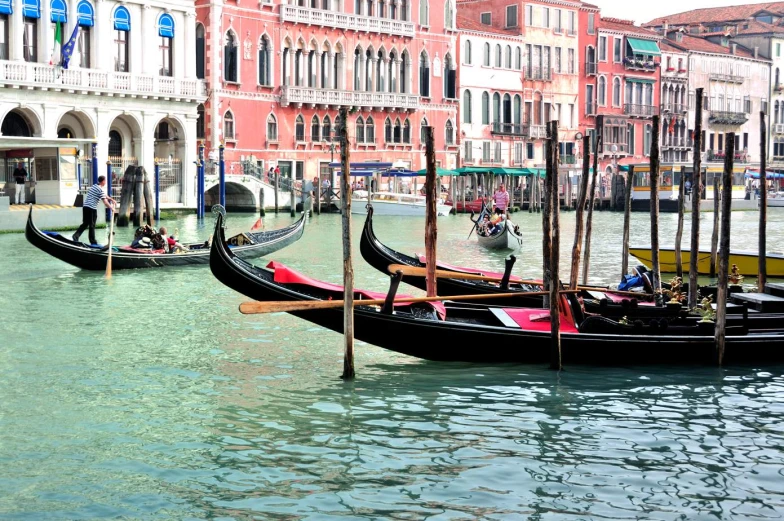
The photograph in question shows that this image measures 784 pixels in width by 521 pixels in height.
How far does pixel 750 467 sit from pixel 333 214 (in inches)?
937

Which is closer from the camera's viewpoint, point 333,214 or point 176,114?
point 176,114

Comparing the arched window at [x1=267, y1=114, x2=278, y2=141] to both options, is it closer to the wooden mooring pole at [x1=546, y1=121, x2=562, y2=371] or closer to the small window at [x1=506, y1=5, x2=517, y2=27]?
the small window at [x1=506, y1=5, x2=517, y2=27]

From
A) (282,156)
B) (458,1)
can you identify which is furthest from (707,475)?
(458,1)

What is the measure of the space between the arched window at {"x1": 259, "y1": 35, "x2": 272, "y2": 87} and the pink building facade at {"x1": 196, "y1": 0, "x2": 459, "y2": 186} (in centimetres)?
2

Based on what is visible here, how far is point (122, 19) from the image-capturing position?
25719 millimetres

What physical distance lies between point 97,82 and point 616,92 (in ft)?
69.5

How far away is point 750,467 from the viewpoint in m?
5.46

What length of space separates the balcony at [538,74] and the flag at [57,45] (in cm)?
1704

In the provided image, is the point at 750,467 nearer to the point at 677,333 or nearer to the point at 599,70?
the point at 677,333

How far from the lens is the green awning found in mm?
41219

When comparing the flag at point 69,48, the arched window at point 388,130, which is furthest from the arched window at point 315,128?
the flag at point 69,48

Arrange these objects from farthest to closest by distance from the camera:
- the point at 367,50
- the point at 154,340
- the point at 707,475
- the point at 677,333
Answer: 1. the point at 367,50
2. the point at 154,340
3. the point at 677,333
4. the point at 707,475

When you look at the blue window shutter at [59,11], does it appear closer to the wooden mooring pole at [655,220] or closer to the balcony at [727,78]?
the wooden mooring pole at [655,220]

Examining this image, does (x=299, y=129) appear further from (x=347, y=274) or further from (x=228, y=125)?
(x=347, y=274)
